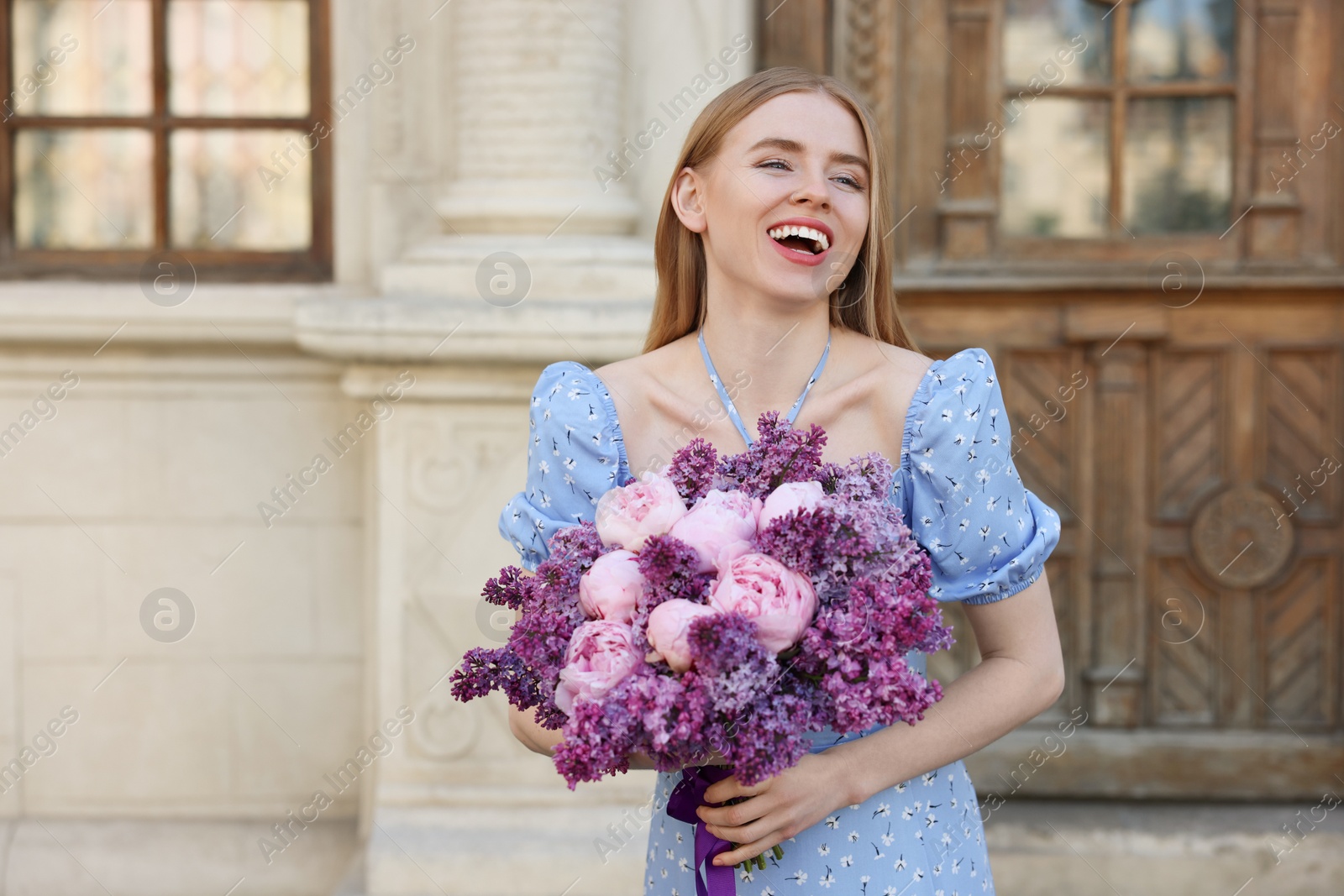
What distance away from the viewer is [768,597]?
1.26 metres

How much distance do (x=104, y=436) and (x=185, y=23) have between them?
3.90ft

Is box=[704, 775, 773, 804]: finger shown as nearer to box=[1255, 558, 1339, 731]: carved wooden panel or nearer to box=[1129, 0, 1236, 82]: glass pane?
box=[1255, 558, 1339, 731]: carved wooden panel

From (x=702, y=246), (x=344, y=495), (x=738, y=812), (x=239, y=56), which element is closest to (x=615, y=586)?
(x=738, y=812)

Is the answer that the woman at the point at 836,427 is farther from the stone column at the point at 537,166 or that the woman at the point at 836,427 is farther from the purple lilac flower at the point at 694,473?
the stone column at the point at 537,166

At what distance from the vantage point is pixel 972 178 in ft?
11.5

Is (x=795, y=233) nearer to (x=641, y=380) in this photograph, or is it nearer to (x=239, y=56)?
(x=641, y=380)

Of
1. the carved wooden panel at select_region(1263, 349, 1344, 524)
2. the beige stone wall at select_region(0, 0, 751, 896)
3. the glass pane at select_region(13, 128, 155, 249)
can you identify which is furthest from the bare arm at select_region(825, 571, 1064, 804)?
the glass pane at select_region(13, 128, 155, 249)

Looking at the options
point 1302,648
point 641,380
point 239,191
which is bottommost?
point 1302,648

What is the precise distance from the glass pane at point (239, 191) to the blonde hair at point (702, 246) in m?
2.11

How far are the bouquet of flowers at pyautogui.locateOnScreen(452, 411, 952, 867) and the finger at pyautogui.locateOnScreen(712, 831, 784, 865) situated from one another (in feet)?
0.39

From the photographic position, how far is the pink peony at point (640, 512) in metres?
1.36

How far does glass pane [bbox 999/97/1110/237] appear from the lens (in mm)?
3477

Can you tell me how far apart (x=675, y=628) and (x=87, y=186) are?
309 centimetres

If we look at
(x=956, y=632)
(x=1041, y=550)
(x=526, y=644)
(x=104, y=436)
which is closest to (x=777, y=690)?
(x=526, y=644)
